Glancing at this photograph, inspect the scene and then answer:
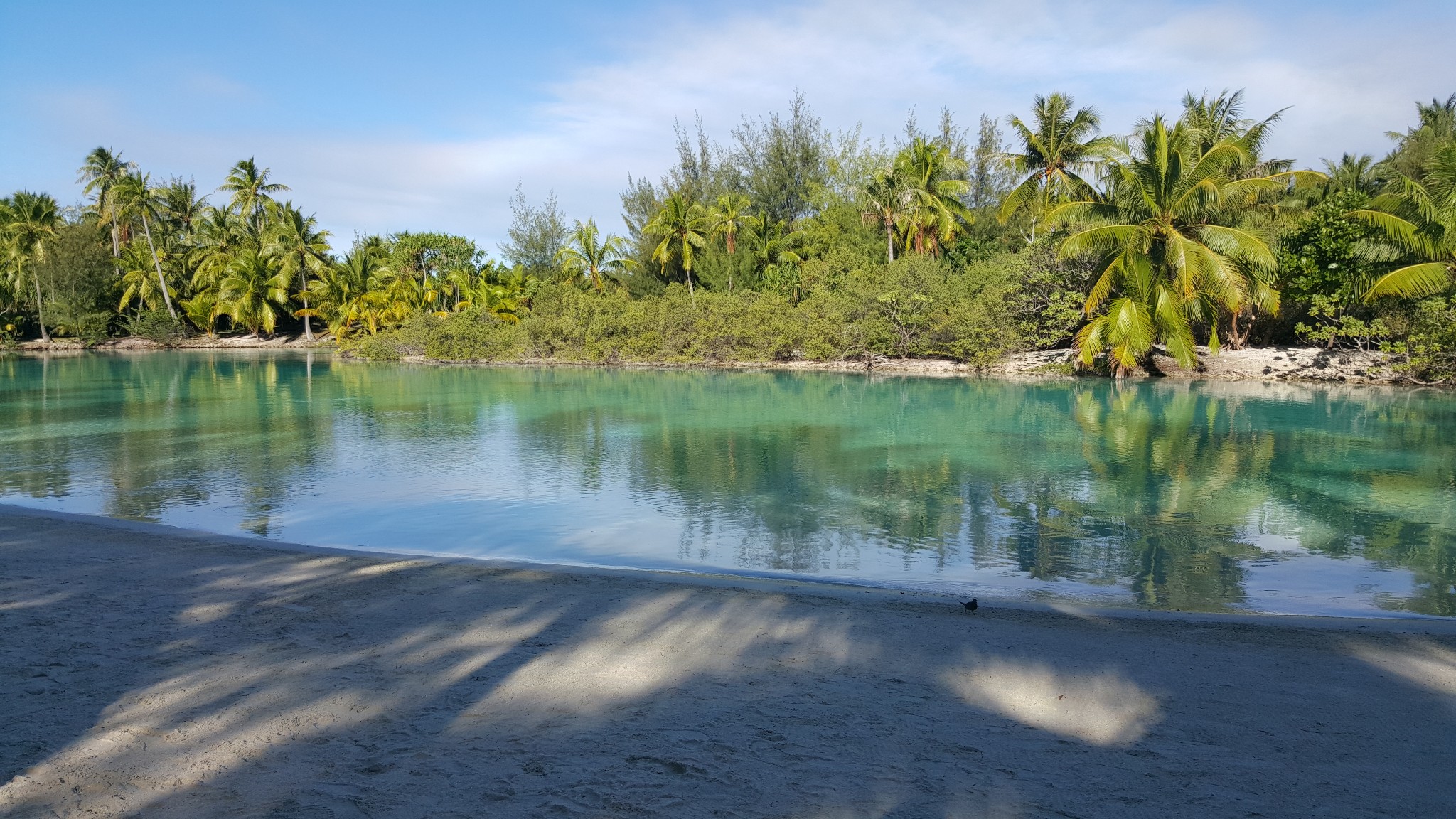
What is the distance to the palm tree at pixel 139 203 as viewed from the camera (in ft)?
174

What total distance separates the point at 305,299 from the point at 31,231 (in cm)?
1566

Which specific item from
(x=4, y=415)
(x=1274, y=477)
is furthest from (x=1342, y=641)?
(x=4, y=415)

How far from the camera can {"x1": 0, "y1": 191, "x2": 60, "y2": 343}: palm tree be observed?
2042 inches

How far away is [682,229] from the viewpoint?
45500mm

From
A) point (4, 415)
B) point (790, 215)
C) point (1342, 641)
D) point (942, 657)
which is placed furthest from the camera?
point (790, 215)

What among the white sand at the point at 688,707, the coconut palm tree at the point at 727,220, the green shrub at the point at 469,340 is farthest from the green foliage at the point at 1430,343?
the green shrub at the point at 469,340

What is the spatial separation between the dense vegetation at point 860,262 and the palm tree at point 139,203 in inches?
11.7

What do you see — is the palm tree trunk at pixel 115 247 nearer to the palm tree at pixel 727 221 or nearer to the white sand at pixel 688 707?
the palm tree at pixel 727 221

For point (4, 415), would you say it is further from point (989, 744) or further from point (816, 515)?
point (989, 744)

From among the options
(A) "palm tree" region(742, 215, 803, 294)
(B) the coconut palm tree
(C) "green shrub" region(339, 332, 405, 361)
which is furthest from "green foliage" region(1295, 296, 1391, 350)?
(C) "green shrub" region(339, 332, 405, 361)

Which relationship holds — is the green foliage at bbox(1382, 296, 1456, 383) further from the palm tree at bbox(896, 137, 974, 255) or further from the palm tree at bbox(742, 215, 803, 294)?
the palm tree at bbox(742, 215, 803, 294)

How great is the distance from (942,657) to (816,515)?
5383mm

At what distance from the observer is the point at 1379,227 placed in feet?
78.8

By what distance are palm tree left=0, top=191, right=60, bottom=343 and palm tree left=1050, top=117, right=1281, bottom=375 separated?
2259 inches
